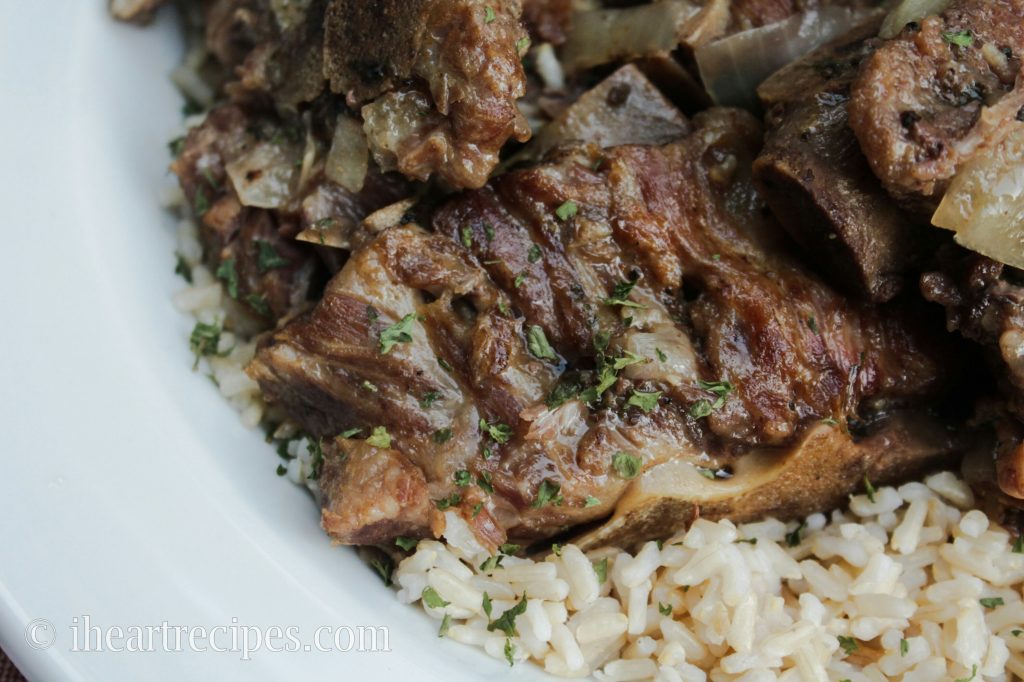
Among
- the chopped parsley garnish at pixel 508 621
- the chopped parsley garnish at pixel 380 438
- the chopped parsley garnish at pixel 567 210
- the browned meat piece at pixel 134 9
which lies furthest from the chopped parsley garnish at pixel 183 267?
the chopped parsley garnish at pixel 508 621

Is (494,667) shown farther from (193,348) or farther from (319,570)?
(193,348)

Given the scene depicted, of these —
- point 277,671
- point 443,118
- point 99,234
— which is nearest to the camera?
point 277,671

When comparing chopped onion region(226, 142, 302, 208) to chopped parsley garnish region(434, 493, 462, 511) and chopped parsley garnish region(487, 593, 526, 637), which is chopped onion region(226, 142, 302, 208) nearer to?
chopped parsley garnish region(434, 493, 462, 511)

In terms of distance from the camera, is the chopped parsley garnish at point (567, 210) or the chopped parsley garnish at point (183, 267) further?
the chopped parsley garnish at point (183, 267)

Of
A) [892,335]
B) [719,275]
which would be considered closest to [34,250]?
[719,275]

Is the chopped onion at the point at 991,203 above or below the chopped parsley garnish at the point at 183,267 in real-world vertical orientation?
below

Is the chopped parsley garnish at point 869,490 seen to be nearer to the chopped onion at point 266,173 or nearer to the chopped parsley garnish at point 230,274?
the chopped onion at point 266,173
